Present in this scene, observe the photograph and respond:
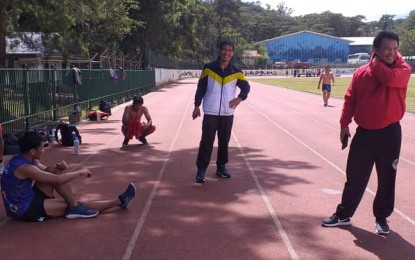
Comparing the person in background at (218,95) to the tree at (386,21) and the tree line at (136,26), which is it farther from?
the tree at (386,21)

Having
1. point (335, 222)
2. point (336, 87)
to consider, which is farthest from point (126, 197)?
point (336, 87)

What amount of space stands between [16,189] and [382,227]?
365cm

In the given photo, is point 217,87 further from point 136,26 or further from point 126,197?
point 136,26

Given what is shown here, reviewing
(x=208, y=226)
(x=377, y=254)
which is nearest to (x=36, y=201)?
(x=208, y=226)

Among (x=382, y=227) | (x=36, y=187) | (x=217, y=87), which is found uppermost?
(x=217, y=87)

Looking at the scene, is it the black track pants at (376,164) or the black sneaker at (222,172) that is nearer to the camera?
the black track pants at (376,164)

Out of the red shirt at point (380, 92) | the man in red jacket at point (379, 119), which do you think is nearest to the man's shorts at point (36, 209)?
the man in red jacket at point (379, 119)

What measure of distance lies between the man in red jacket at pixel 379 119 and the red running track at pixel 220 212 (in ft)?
1.33

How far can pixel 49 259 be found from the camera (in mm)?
4227

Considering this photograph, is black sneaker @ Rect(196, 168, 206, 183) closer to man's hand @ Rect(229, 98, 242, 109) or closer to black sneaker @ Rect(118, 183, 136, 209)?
man's hand @ Rect(229, 98, 242, 109)

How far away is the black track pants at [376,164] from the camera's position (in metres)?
4.62

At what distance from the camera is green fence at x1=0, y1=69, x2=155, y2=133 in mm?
10609

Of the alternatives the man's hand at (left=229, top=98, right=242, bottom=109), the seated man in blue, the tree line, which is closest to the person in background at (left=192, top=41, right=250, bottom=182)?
the man's hand at (left=229, top=98, right=242, bottom=109)

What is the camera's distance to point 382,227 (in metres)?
4.78
